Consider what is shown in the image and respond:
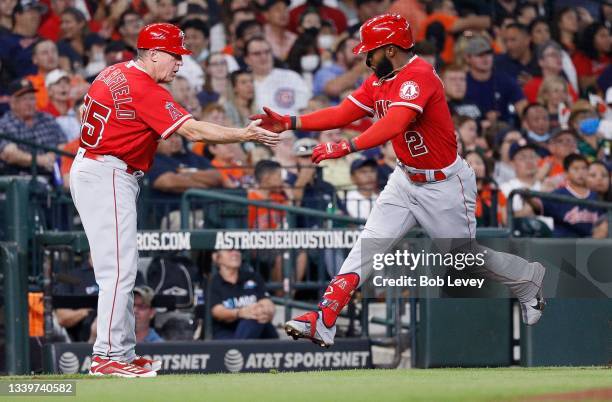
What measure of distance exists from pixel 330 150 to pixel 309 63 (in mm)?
6984

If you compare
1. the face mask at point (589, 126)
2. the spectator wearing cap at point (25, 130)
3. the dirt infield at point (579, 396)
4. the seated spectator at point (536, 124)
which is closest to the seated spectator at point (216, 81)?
the spectator wearing cap at point (25, 130)

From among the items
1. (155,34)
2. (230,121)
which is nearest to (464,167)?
(155,34)

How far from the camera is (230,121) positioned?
43.7 feet

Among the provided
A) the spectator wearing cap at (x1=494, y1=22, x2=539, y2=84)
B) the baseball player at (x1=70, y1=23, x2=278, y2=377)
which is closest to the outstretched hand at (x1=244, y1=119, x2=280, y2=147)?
the baseball player at (x1=70, y1=23, x2=278, y2=377)

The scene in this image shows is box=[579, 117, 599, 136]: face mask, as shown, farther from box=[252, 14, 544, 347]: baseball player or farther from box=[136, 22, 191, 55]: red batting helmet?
box=[136, 22, 191, 55]: red batting helmet

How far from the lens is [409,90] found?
7.52 m

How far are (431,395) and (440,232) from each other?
2054mm

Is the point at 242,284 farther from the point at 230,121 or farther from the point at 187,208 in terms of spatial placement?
the point at 230,121

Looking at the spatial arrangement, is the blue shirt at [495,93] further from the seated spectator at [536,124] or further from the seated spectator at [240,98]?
the seated spectator at [240,98]

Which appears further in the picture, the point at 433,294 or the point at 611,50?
the point at 611,50

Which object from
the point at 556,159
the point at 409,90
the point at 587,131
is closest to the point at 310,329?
the point at 409,90

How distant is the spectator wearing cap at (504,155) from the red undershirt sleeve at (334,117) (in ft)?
18.2

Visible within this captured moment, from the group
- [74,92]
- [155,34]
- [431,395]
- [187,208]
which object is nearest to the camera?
[431,395]

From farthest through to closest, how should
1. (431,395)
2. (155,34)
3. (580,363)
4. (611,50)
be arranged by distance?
(611,50) < (580,363) < (155,34) < (431,395)
